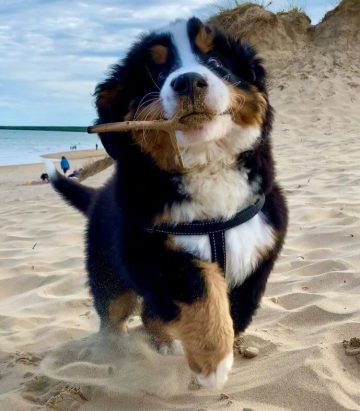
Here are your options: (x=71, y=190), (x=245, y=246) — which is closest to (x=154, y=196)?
(x=245, y=246)

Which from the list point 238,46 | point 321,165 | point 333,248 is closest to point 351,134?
point 321,165

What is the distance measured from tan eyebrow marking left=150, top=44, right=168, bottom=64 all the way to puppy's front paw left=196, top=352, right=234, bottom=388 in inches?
50.1

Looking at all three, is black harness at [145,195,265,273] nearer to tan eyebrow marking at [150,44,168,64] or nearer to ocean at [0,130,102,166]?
tan eyebrow marking at [150,44,168,64]

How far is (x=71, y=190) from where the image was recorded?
3.84 metres

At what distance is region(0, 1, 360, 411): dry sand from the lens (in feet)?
7.94

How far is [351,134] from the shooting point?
10820 millimetres

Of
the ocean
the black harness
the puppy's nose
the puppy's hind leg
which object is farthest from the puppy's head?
the ocean

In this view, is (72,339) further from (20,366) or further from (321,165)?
(321,165)

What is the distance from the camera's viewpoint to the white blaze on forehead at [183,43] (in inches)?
107

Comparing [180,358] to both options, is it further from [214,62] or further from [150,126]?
[214,62]

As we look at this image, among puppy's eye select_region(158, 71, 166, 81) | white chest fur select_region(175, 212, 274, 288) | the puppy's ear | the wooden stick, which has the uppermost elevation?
puppy's eye select_region(158, 71, 166, 81)

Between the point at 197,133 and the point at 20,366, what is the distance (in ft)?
4.74

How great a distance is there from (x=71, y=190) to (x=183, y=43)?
1.40 meters

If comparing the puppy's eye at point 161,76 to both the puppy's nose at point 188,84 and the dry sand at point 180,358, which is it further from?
the dry sand at point 180,358
